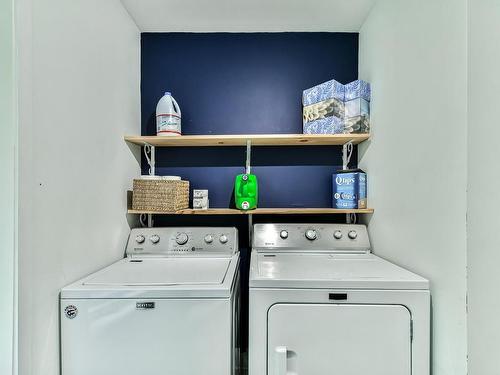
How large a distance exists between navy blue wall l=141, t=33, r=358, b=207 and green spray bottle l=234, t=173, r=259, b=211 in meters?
0.24

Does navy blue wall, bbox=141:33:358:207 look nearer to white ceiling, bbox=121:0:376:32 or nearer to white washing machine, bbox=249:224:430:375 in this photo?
white ceiling, bbox=121:0:376:32

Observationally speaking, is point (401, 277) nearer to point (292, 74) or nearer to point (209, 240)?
point (209, 240)

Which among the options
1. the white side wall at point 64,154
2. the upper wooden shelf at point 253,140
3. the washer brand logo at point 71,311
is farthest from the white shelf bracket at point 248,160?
the washer brand logo at point 71,311

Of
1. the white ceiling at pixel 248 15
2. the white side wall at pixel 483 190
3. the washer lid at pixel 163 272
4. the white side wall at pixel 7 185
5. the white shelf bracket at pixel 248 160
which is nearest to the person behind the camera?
the white side wall at pixel 483 190

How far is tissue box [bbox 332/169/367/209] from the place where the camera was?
2029 millimetres

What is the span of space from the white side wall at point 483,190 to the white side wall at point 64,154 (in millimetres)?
1622

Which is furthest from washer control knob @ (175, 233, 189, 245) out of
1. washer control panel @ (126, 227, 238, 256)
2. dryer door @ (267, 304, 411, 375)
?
dryer door @ (267, 304, 411, 375)

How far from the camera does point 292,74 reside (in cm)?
228

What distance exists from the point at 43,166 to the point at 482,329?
1757mm

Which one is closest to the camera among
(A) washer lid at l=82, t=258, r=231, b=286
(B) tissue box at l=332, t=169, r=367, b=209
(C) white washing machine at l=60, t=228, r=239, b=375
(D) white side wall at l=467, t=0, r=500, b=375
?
(D) white side wall at l=467, t=0, r=500, b=375

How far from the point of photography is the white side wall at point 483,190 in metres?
0.91

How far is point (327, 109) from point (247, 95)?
65 centimetres

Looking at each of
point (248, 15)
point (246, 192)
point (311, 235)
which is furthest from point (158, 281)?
point (248, 15)

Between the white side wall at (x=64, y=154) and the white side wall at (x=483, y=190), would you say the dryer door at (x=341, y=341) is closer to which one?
the white side wall at (x=483, y=190)
